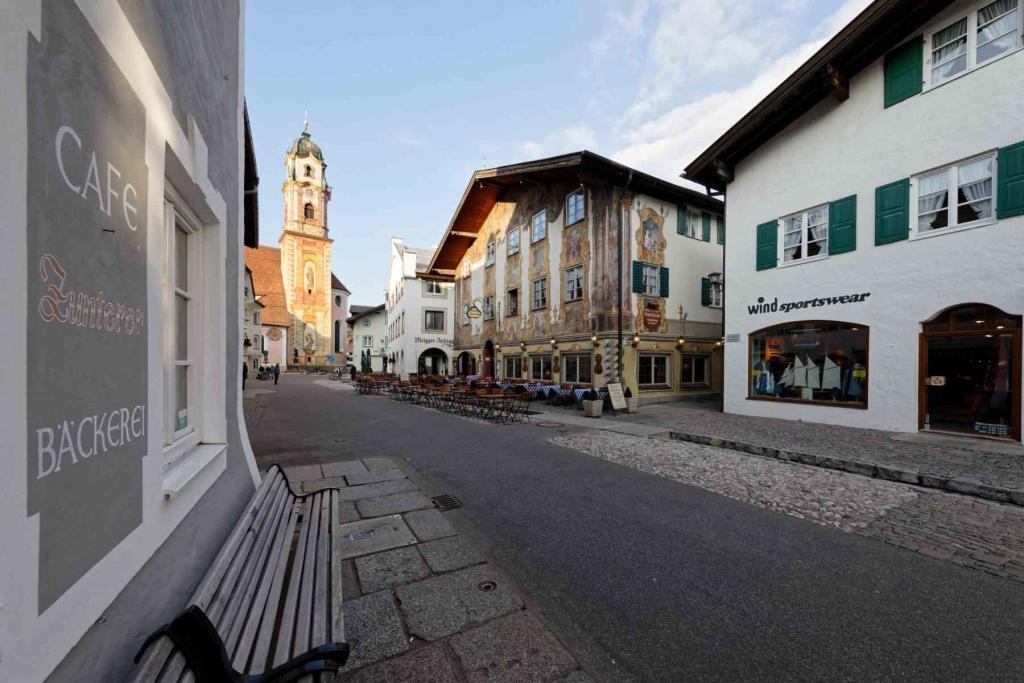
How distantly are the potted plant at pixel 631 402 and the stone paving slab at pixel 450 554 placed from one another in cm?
1133

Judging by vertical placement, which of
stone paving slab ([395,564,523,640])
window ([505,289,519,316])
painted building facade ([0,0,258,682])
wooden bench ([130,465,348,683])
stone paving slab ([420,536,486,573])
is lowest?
stone paving slab ([420,536,486,573])

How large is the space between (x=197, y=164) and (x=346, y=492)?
411 cm

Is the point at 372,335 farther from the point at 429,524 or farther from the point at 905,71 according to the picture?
the point at 429,524

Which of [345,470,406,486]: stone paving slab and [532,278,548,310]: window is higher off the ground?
[532,278,548,310]: window

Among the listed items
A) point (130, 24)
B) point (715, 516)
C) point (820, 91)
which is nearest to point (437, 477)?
point (715, 516)

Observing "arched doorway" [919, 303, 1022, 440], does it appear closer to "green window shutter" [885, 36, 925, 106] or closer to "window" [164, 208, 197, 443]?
"green window shutter" [885, 36, 925, 106]

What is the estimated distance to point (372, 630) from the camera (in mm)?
2691

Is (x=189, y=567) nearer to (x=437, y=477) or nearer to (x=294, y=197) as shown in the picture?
(x=437, y=477)

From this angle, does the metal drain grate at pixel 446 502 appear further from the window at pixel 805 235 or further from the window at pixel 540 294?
the window at pixel 540 294

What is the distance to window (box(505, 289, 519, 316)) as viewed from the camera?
2114 centimetres

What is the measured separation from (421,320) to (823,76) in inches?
1137

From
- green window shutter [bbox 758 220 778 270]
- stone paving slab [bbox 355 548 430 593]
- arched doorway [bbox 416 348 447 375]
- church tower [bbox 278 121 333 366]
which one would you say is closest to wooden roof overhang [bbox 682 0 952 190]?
green window shutter [bbox 758 220 778 270]

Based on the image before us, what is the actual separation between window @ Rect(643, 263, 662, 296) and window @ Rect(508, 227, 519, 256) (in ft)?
22.7

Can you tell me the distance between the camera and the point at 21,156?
3.57ft
